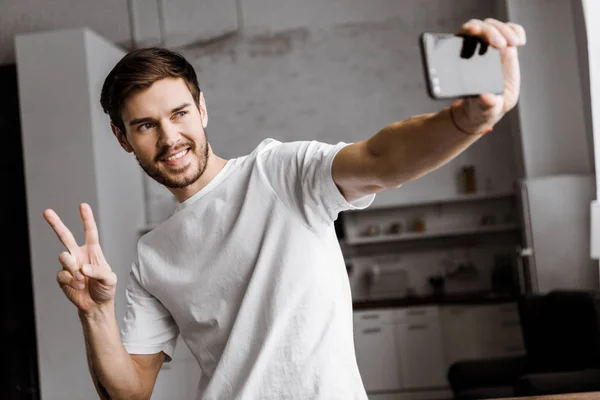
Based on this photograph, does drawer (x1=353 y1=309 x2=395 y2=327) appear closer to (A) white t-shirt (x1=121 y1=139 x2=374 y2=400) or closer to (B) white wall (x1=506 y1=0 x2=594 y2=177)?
(B) white wall (x1=506 y1=0 x2=594 y2=177)

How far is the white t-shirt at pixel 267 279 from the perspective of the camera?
1414 mm

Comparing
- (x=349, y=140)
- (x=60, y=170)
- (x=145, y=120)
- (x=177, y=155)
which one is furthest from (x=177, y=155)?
(x=349, y=140)

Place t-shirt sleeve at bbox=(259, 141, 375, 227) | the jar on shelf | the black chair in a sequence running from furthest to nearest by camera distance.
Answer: the jar on shelf
the black chair
t-shirt sleeve at bbox=(259, 141, 375, 227)

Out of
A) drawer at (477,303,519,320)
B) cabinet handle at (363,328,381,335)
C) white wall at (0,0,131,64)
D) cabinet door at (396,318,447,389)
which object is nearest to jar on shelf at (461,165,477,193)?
drawer at (477,303,519,320)

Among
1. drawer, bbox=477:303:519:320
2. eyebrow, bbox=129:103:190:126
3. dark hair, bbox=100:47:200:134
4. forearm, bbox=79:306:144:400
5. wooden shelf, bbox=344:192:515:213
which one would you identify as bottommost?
drawer, bbox=477:303:519:320

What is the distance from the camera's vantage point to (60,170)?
5875mm

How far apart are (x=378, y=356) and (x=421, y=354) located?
34cm

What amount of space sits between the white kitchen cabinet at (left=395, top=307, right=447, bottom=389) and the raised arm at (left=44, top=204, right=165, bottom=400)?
14.7 ft

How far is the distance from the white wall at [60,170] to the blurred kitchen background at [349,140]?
0.01m

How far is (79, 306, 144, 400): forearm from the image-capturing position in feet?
5.12

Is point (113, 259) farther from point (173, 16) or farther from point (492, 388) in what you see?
point (492, 388)

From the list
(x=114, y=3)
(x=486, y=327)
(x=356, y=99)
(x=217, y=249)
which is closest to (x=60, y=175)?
(x=114, y=3)

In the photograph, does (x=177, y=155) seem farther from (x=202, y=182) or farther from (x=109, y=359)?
(x=109, y=359)

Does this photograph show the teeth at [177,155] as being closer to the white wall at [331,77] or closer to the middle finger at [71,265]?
the middle finger at [71,265]
